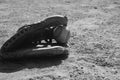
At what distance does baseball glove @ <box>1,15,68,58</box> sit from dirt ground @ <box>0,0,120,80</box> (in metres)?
0.25

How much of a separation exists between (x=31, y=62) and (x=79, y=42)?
4.07ft

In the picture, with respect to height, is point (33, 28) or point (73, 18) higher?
point (33, 28)

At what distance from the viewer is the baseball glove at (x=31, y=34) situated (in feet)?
14.3

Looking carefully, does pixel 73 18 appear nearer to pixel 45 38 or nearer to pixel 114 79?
pixel 45 38

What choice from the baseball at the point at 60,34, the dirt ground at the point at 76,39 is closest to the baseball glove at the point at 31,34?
the baseball at the point at 60,34

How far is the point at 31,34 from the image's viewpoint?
4.40m

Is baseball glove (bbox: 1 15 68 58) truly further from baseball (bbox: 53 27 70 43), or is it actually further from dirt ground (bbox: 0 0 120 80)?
dirt ground (bbox: 0 0 120 80)

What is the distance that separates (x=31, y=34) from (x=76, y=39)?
124cm

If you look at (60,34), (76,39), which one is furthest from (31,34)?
(76,39)

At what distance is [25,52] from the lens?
169 inches

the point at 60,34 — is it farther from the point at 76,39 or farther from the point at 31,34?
the point at 76,39

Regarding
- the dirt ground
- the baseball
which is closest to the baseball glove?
the baseball

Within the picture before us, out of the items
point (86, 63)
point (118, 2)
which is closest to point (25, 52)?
point (86, 63)

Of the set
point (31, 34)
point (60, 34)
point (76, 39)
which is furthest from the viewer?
point (76, 39)
